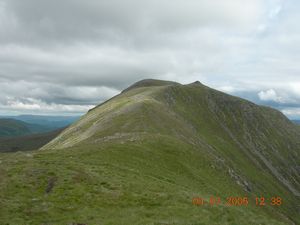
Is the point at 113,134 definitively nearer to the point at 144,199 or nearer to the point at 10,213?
the point at 144,199

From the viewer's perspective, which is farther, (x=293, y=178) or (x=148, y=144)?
(x=293, y=178)

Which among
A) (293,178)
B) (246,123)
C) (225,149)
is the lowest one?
(293,178)

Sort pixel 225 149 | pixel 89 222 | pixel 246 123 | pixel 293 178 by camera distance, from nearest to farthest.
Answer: pixel 89 222, pixel 225 149, pixel 293 178, pixel 246 123

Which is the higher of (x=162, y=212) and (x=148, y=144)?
(x=148, y=144)

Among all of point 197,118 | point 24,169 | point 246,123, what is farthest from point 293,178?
point 24,169

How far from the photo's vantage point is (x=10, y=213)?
2616 cm

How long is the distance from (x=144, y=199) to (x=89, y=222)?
8.11 meters

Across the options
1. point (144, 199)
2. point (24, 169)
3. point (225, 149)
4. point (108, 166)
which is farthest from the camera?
point (225, 149)
